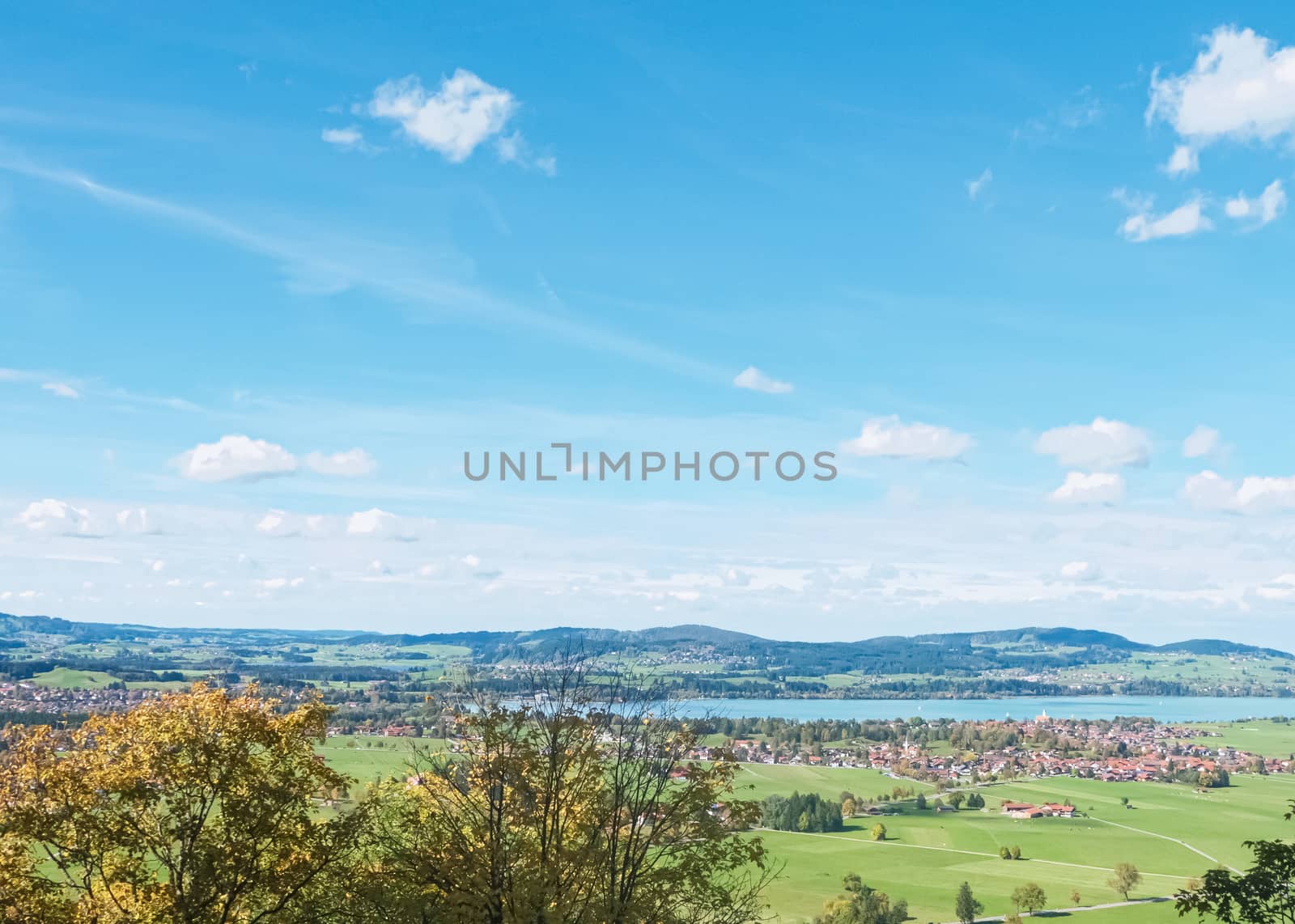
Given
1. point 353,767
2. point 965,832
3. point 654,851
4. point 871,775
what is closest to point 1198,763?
point 871,775

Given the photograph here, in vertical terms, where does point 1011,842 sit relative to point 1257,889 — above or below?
below


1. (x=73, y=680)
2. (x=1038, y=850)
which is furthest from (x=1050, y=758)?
(x=73, y=680)

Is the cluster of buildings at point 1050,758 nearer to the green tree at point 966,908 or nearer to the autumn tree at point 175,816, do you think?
the green tree at point 966,908

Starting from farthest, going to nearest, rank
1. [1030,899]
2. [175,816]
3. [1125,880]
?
[1125,880] → [1030,899] → [175,816]

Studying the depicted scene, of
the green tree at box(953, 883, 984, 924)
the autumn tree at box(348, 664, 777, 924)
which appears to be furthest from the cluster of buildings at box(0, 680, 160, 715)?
the autumn tree at box(348, 664, 777, 924)

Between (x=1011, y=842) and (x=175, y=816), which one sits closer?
(x=175, y=816)

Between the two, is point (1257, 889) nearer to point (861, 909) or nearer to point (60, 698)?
point (861, 909)

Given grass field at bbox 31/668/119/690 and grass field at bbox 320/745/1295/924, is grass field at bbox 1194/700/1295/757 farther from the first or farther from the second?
grass field at bbox 31/668/119/690
